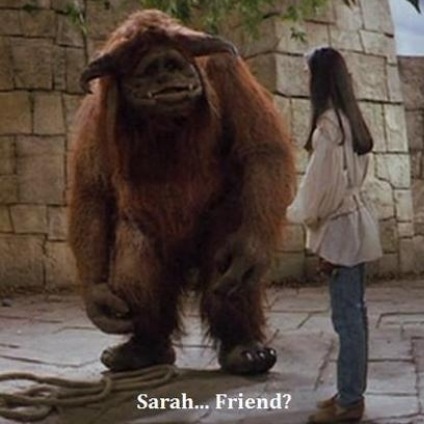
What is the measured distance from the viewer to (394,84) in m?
4.95

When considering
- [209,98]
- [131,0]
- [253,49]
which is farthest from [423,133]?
[209,98]

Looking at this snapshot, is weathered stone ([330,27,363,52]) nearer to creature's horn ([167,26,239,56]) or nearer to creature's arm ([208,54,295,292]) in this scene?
creature's arm ([208,54,295,292])

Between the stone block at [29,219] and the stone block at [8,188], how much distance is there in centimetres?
5

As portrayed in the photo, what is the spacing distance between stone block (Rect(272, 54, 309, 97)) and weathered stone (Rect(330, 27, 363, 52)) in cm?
26

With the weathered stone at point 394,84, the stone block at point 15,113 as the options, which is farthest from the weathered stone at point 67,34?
the weathered stone at point 394,84

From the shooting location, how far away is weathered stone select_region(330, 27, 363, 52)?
4.78m

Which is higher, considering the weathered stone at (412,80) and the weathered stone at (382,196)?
the weathered stone at (412,80)

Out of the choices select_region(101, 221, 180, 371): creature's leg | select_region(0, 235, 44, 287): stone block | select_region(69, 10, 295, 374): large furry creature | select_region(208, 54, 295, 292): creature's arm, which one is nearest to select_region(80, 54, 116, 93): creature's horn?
select_region(69, 10, 295, 374): large furry creature

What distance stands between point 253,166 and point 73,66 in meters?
2.64

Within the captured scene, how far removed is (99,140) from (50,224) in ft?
7.87

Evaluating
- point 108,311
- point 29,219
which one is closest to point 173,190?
point 108,311

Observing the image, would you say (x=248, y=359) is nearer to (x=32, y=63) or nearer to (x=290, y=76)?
(x=290, y=76)

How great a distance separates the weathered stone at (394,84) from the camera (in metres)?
4.92

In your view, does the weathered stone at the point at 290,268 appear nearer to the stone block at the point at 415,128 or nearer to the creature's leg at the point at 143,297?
the stone block at the point at 415,128
